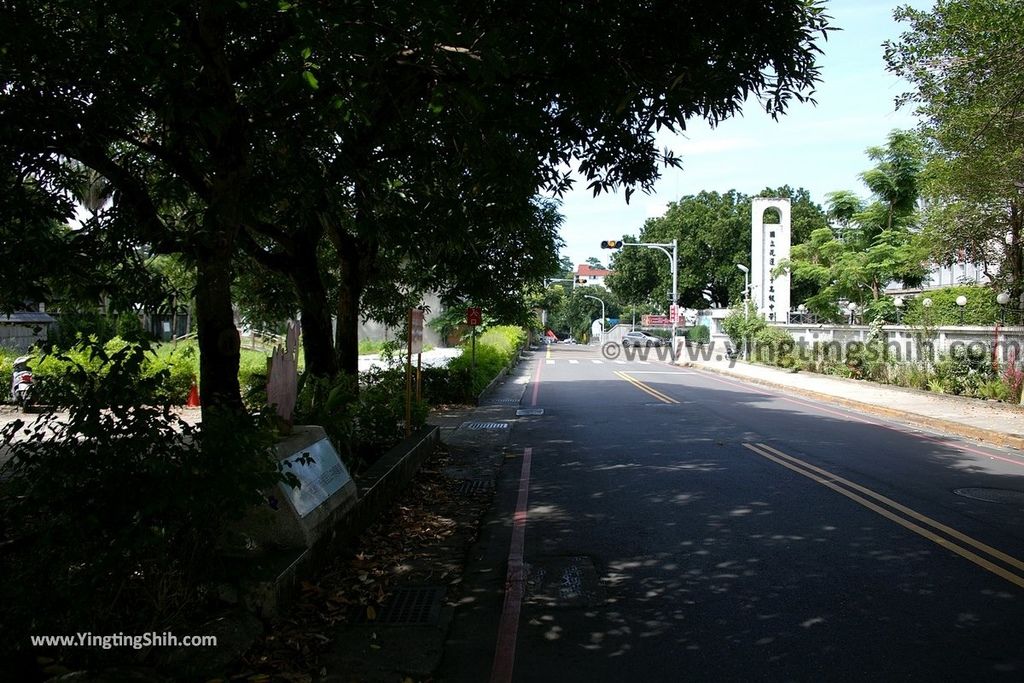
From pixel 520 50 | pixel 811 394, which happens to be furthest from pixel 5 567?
pixel 811 394

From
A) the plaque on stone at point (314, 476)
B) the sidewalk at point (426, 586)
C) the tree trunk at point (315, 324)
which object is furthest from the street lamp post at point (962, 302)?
the plaque on stone at point (314, 476)

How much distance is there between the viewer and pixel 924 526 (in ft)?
23.0

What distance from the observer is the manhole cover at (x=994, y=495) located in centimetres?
814

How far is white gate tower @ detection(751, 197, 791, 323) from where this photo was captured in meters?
39.9

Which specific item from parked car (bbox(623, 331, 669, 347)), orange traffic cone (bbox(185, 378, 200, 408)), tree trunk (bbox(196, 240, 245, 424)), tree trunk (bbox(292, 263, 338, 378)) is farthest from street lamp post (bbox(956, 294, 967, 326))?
parked car (bbox(623, 331, 669, 347))

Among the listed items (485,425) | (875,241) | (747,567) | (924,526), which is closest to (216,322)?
(747,567)

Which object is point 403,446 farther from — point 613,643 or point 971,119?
point 971,119

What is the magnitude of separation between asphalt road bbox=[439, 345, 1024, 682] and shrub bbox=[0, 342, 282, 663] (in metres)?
1.54

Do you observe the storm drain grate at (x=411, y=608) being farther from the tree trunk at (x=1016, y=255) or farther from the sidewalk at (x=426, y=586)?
the tree trunk at (x=1016, y=255)

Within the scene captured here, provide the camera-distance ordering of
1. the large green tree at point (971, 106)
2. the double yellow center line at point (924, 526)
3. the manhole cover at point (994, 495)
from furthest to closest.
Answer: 1. the large green tree at point (971, 106)
2. the manhole cover at point (994, 495)
3. the double yellow center line at point (924, 526)

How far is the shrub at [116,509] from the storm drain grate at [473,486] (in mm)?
4828

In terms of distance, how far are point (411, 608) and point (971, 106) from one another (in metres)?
14.7

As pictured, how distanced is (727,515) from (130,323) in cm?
560

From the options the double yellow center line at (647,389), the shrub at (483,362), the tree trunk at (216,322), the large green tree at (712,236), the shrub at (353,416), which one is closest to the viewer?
the tree trunk at (216,322)
